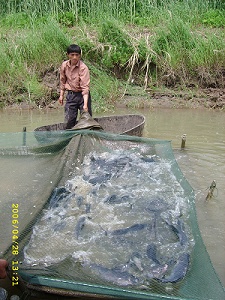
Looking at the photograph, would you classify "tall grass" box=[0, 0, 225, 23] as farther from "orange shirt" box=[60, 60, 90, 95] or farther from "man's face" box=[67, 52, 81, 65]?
"man's face" box=[67, 52, 81, 65]

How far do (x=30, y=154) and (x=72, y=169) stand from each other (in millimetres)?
614

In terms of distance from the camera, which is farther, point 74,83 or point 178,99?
point 178,99

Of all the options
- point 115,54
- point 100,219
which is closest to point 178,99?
point 115,54

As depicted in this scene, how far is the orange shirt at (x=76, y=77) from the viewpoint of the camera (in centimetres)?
603

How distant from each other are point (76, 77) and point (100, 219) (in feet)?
9.15

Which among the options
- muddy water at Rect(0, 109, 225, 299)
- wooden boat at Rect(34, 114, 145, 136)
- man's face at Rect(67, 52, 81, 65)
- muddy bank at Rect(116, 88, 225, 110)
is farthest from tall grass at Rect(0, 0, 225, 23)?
man's face at Rect(67, 52, 81, 65)

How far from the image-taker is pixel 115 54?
1038cm

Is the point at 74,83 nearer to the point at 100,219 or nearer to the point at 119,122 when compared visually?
the point at 119,122

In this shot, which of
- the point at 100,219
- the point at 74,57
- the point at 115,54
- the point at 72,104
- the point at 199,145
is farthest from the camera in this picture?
the point at 115,54

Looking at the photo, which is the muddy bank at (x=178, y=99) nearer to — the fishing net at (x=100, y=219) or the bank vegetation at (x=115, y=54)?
the bank vegetation at (x=115, y=54)

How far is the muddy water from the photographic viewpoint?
4027 millimetres

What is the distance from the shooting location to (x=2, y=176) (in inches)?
197

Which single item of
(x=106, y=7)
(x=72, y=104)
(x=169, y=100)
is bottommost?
(x=169, y=100)

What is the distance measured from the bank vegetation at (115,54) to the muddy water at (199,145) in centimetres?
79
